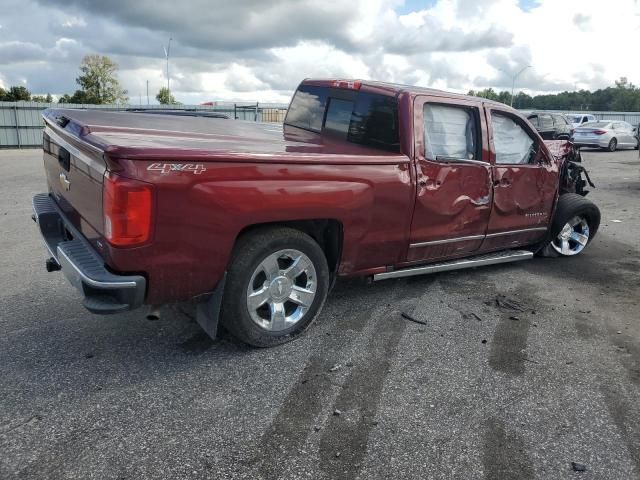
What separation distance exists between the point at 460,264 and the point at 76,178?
325 cm

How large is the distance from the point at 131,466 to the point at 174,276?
108cm

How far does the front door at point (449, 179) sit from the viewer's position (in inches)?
172

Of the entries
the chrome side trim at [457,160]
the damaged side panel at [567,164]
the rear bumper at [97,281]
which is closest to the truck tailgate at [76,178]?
the rear bumper at [97,281]

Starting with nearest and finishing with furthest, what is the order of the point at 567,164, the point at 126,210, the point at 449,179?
the point at 126,210 < the point at 449,179 < the point at 567,164

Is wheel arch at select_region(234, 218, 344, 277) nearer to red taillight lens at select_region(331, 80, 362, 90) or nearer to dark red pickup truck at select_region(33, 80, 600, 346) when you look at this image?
dark red pickup truck at select_region(33, 80, 600, 346)

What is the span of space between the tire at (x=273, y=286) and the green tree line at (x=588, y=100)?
72.6m

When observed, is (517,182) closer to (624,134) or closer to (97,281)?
(97,281)

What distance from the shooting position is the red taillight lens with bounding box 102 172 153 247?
9.51 ft

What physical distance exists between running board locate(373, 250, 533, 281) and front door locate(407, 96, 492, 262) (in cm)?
9

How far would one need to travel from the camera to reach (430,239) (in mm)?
4562

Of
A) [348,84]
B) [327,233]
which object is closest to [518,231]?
[348,84]

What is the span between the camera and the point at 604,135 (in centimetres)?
2362

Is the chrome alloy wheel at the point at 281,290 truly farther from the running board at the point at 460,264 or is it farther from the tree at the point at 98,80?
the tree at the point at 98,80

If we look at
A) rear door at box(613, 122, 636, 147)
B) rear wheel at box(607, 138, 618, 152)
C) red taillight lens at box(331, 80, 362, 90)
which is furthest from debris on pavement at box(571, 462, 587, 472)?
rear door at box(613, 122, 636, 147)
